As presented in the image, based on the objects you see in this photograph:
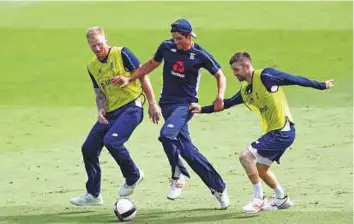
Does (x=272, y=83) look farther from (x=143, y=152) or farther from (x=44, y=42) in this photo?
(x=44, y=42)

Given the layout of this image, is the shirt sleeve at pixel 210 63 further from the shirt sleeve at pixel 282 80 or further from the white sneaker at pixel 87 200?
the white sneaker at pixel 87 200

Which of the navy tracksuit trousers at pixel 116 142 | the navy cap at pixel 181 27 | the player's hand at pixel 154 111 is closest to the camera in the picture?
the navy cap at pixel 181 27

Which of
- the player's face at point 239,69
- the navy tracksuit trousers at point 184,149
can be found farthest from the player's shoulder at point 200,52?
the navy tracksuit trousers at point 184,149

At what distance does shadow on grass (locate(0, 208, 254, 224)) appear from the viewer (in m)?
11.9

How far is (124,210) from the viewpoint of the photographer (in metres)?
11.8

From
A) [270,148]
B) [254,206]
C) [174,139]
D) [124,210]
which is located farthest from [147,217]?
[270,148]

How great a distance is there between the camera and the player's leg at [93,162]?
1269cm

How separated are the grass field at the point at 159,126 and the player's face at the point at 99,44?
1.93 meters

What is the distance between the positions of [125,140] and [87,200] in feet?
3.36

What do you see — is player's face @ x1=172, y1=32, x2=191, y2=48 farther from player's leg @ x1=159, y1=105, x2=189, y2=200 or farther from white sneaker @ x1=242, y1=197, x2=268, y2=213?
white sneaker @ x1=242, y1=197, x2=268, y2=213

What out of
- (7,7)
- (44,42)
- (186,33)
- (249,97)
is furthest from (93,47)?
(7,7)

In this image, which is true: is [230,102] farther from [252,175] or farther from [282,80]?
[252,175]

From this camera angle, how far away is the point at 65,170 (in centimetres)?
1620

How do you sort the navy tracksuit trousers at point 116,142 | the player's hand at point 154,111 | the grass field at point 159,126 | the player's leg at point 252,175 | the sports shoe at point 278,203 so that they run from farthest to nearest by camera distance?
the grass field at point 159,126
the player's hand at point 154,111
the sports shoe at point 278,203
the navy tracksuit trousers at point 116,142
the player's leg at point 252,175
